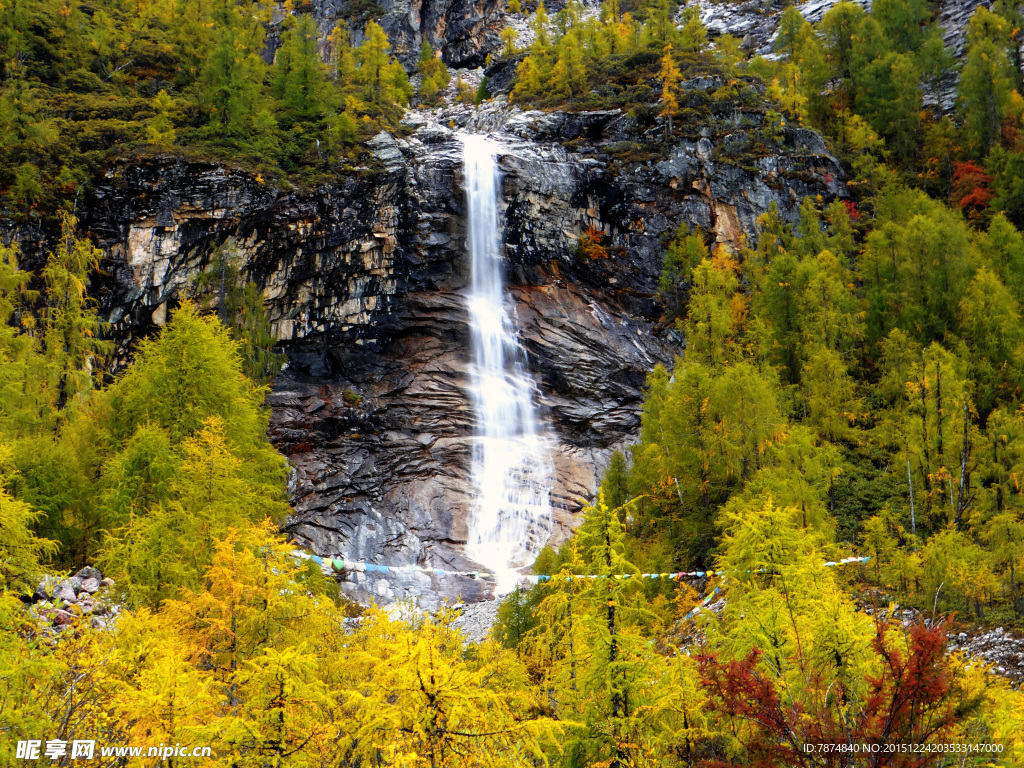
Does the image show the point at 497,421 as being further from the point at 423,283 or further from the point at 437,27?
the point at 437,27

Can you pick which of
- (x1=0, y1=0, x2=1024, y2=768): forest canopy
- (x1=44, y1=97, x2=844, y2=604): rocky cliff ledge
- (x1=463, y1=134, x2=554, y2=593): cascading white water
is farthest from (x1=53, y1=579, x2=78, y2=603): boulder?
(x1=463, y1=134, x2=554, y2=593): cascading white water

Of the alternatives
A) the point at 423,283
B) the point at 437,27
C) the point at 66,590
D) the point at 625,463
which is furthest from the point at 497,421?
the point at 437,27

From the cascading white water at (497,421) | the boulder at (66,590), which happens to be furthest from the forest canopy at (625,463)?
the cascading white water at (497,421)

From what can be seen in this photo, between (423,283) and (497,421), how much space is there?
950 centimetres

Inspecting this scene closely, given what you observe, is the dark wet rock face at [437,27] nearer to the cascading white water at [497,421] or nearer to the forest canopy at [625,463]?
the forest canopy at [625,463]

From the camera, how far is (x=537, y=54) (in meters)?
60.8

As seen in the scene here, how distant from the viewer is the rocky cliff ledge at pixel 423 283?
39.1 meters

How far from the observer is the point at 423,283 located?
4456cm

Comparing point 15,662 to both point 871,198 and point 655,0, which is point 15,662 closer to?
point 871,198

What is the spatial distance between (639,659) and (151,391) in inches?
623

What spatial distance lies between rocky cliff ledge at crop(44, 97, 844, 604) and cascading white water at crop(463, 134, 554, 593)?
78 cm

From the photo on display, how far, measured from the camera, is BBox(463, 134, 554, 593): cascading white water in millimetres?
37844

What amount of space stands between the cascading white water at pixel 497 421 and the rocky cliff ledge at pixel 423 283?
78cm

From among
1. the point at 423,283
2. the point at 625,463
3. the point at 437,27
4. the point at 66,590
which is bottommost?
the point at 66,590
